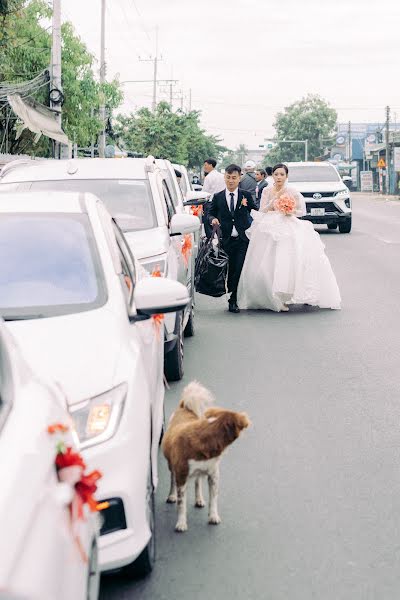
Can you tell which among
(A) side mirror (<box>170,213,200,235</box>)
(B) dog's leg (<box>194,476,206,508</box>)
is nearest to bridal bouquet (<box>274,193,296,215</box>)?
(A) side mirror (<box>170,213,200,235</box>)

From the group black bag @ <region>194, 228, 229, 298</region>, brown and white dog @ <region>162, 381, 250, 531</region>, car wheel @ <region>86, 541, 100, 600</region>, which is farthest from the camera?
black bag @ <region>194, 228, 229, 298</region>

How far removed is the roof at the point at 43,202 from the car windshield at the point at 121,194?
3.47m

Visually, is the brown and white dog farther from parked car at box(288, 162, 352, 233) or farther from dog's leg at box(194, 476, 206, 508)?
parked car at box(288, 162, 352, 233)

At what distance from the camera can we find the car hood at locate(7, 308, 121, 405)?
4.34 m

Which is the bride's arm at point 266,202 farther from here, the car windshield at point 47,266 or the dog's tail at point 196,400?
the dog's tail at point 196,400

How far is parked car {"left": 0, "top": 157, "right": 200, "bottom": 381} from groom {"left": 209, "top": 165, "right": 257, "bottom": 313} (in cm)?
258

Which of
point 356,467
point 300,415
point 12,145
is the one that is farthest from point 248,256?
point 12,145

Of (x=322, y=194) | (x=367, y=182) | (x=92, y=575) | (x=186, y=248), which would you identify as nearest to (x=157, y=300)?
(x=92, y=575)

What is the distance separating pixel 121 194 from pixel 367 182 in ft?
341

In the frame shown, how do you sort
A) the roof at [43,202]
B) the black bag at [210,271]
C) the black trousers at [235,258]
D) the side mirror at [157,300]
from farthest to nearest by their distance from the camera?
the black trousers at [235,258] < the black bag at [210,271] < the roof at [43,202] < the side mirror at [157,300]

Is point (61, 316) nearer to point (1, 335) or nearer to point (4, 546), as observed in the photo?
point (1, 335)

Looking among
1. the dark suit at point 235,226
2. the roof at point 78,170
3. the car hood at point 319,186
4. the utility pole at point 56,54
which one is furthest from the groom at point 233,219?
the utility pole at point 56,54

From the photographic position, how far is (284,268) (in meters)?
13.9

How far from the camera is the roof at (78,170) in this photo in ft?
34.2
